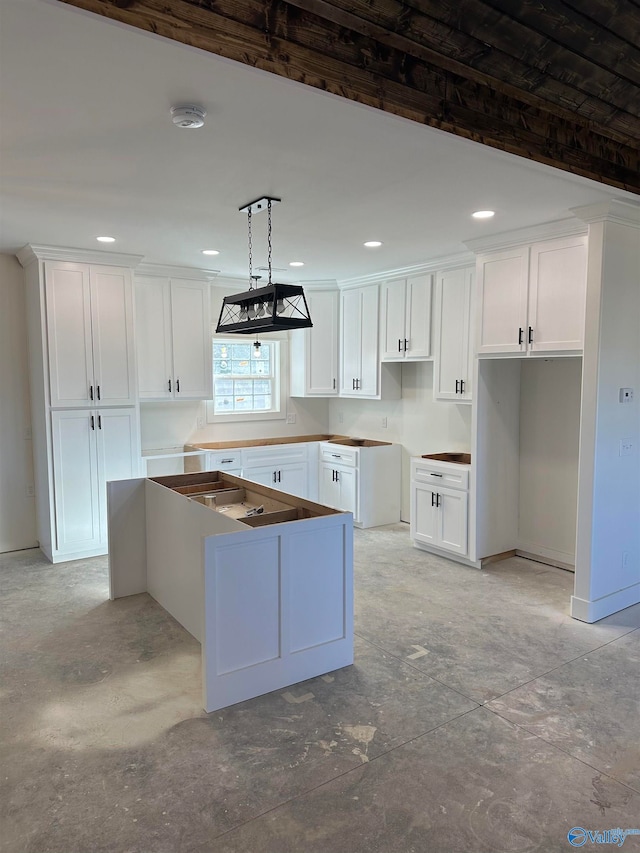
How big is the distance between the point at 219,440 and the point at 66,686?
3.59 m

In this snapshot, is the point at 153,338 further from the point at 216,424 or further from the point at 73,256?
the point at 216,424

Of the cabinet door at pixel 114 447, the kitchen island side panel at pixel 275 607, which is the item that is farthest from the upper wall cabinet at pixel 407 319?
the kitchen island side panel at pixel 275 607

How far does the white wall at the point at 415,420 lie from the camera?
5461 mm

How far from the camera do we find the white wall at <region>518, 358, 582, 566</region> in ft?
15.1

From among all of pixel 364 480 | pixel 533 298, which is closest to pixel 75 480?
pixel 364 480

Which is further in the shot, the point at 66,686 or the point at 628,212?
the point at 628,212

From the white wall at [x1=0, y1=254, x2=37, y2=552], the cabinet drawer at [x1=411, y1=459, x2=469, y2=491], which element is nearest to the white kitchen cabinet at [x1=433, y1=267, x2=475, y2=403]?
the cabinet drawer at [x1=411, y1=459, x2=469, y2=491]

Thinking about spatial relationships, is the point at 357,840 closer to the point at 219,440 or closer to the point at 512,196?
the point at 512,196

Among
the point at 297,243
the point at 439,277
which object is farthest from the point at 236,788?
the point at 439,277

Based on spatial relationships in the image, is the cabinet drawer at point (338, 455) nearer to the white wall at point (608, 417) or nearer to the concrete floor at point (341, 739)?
the concrete floor at point (341, 739)

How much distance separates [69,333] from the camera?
189 inches

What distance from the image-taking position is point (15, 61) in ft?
6.12

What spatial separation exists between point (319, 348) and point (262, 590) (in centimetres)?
397

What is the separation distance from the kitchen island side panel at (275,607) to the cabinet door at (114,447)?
2.67 metres
